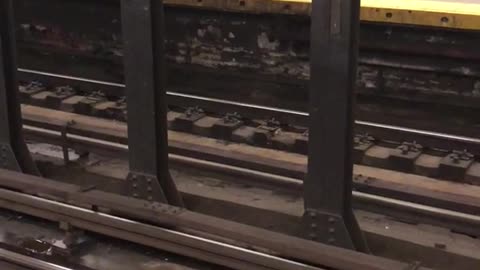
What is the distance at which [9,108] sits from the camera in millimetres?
4215

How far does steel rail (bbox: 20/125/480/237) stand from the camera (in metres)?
3.72

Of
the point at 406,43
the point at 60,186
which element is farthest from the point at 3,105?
the point at 406,43

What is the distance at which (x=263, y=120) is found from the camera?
16.3ft

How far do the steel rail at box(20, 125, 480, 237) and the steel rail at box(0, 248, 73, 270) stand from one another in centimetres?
105

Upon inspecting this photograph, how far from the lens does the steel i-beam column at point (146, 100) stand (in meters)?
3.65

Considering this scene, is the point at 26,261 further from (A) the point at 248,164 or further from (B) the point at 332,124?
(B) the point at 332,124

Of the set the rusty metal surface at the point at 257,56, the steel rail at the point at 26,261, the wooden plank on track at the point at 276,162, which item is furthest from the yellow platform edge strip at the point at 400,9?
the steel rail at the point at 26,261

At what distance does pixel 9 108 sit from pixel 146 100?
0.90m

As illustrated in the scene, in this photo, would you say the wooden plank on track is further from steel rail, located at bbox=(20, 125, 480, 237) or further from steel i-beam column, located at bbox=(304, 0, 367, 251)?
steel i-beam column, located at bbox=(304, 0, 367, 251)

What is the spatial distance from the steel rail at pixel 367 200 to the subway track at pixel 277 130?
428 millimetres

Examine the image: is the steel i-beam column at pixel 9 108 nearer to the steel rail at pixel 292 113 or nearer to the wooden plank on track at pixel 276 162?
the wooden plank on track at pixel 276 162

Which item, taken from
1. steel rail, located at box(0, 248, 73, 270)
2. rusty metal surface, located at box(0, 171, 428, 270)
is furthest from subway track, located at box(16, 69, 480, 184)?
steel rail, located at box(0, 248, 73, 270)

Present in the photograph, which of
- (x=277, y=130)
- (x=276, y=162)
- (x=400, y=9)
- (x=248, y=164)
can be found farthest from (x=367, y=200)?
(x=400, y=9)

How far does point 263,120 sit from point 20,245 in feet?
5.59
